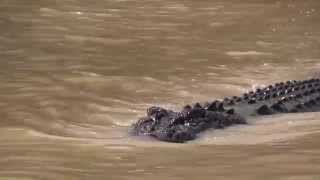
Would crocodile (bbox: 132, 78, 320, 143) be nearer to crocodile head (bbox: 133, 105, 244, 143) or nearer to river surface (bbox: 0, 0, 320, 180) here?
crocodile head (bbox: 133, 105, 244, 143)

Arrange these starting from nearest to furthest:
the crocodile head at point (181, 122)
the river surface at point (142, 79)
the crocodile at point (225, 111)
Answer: the river surface at point (142, 79), the crocodile head at point (181, 122), the crocodile at point (225, 111)

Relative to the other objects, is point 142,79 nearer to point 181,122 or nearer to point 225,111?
point 225,111

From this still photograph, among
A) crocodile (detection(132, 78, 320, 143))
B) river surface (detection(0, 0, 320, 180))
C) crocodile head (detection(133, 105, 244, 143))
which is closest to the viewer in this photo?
river surface (detection(0, 0, 320, 180))

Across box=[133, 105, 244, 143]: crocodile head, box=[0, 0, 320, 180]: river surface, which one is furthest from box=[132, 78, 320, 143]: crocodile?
box=[0, 0, 320, 180]: river surface

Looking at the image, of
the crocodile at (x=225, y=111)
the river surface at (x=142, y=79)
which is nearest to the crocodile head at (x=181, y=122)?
the crocodile at (x=225, y=111)

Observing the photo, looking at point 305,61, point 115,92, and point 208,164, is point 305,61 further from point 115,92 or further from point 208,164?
point 208,164

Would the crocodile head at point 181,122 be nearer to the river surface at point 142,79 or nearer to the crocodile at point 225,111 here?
the crocodile at point 225,111

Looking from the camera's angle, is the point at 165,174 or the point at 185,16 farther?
the point at 185,16

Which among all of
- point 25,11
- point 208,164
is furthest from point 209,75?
point 25,11
